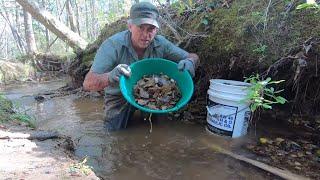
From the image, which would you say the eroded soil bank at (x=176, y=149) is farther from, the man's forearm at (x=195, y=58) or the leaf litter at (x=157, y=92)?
the man's forearm at (x=195, y=58)

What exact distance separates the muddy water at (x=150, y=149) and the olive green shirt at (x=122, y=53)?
23.1 inches

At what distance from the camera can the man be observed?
3.69m

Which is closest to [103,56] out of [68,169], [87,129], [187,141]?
[87,129]

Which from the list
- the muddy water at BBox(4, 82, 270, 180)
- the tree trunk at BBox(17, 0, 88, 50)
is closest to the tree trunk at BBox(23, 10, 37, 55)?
the tree trunk at BBox(17, 0, 88, 50)

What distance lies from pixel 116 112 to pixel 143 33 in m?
0.99

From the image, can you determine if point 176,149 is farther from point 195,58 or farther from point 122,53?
point 122,53

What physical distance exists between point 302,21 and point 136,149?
6.79 ft

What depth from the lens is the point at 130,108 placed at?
4.10 m

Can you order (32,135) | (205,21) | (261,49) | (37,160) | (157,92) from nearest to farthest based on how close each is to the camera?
(37,160)
(32,135)
(261,49)
(157,92)
(205,21)

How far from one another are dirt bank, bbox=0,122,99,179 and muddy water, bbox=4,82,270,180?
0.38 m

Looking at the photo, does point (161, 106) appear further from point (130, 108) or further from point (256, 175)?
point (256, 175)

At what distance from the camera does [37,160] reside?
8.41 feet

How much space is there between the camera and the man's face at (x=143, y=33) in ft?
12.3

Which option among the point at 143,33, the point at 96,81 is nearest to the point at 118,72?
the point at 96,81
